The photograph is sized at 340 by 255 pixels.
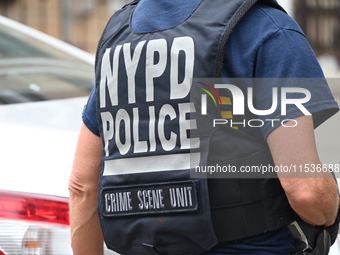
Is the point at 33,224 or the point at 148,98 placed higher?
the point at 148,98

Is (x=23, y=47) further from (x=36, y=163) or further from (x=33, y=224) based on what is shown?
(x=33, y=224)

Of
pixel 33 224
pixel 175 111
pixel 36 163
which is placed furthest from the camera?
pixel 36 163

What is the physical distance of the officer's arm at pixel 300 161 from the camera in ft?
5.29

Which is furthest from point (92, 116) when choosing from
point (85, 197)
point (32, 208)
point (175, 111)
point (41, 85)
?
point (41, 85)

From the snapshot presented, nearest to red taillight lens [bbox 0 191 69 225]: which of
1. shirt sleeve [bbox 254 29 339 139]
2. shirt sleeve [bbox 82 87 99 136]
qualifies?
shirt sleeve [bbox 82 87 99 136]

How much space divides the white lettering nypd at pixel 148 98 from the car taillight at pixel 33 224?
1.78 ft

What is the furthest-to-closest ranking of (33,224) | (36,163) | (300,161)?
(36,163)
(33,224)
(300,161)

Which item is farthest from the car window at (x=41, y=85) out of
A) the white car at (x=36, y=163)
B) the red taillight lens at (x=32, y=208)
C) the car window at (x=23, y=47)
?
the red taillight lens at (x=32, y=208)

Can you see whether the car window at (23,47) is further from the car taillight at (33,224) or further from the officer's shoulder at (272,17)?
the officer's shoulder at (272,17)

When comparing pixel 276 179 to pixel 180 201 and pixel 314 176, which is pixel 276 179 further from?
pixel 180 201

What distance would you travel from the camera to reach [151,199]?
5.73 ft

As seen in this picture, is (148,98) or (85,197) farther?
(85,197)

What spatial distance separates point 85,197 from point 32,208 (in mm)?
423

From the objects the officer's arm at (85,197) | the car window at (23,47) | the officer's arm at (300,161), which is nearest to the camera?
the officer's arm at (300,161)
